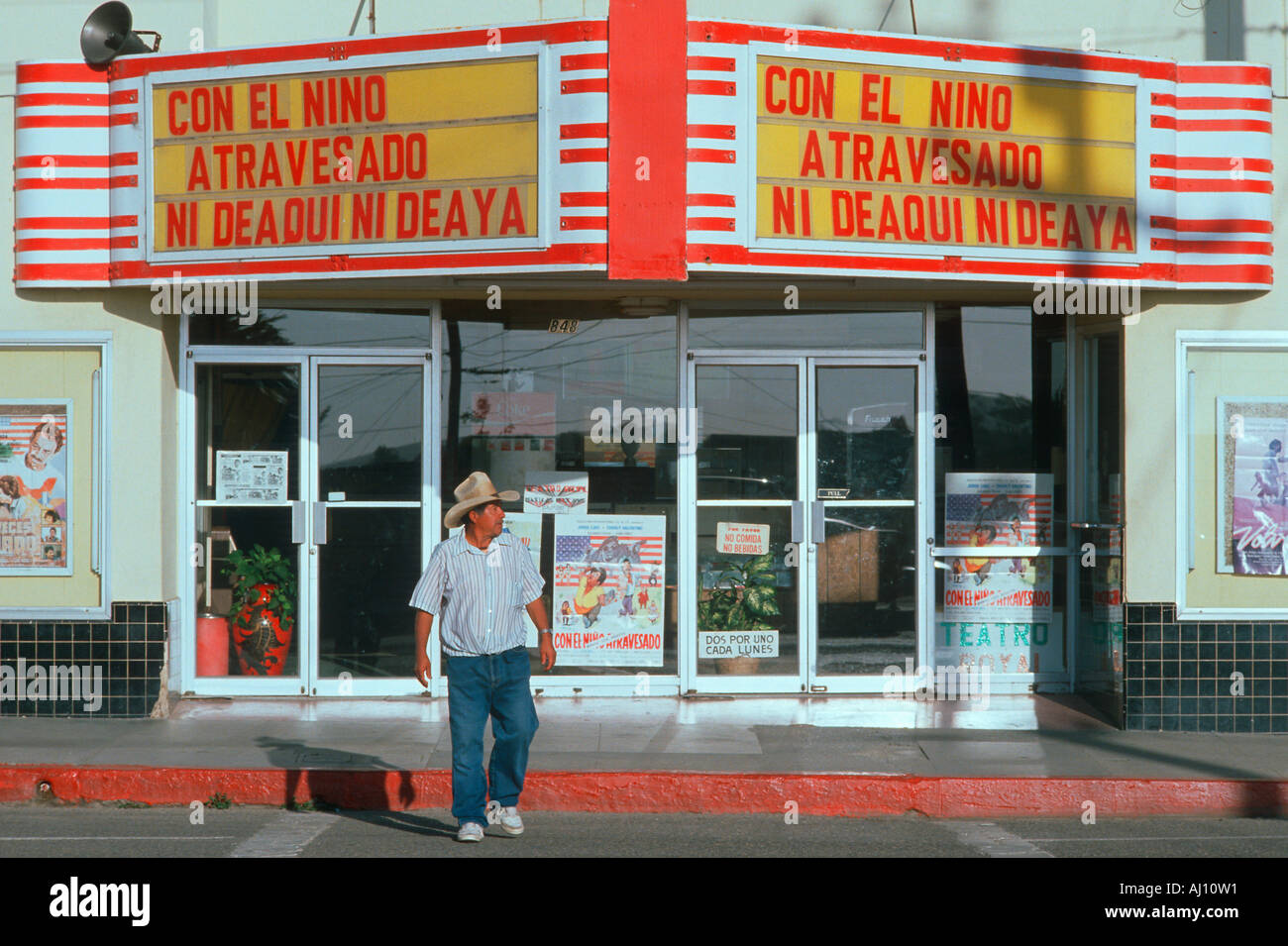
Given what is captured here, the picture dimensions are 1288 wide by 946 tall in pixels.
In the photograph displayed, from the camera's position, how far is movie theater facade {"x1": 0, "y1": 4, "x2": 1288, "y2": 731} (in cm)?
902

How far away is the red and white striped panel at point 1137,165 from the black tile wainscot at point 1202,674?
2.42 metres

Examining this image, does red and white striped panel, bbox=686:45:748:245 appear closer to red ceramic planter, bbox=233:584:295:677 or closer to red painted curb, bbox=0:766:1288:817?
red painted curb, bbox=0:766:1288:817

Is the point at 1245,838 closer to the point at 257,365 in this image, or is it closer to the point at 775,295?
the point at 775,295

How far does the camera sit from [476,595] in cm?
701

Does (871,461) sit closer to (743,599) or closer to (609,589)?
(743,599)

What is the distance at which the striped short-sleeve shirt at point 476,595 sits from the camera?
6.98 m

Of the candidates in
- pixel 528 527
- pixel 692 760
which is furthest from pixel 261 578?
pixel 692 760

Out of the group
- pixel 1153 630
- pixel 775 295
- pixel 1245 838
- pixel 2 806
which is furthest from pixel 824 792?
pixel 2 806

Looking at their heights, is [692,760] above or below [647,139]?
below

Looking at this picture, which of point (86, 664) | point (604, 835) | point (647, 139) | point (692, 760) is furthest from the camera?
point (86, 664)

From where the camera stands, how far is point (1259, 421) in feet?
31.9

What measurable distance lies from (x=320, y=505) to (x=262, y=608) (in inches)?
36.8

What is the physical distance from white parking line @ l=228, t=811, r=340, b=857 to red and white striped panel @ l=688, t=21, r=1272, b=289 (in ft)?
13.6

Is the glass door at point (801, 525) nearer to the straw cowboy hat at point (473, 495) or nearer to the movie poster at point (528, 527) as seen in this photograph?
the movie poster at point (528, 527)
